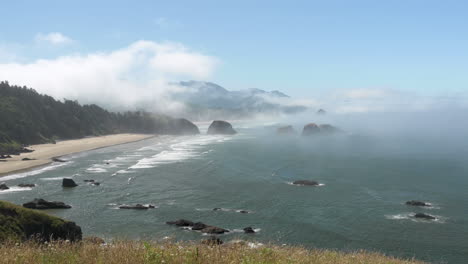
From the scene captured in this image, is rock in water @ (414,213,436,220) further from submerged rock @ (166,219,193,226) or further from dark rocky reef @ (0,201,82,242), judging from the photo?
dark rocky reef @ (0,201,82,242)

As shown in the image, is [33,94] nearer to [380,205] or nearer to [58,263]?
[380,205]

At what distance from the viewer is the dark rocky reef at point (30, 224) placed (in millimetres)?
34138

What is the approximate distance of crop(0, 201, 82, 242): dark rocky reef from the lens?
1344 inches

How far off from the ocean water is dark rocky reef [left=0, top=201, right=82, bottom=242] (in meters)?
5.16

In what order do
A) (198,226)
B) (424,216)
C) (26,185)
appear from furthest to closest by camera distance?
(26,185) < (424,216) < (198,226)

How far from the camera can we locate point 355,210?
61094 mm

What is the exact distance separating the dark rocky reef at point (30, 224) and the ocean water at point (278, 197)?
516 cm

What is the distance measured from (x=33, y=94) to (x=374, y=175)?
175366mm

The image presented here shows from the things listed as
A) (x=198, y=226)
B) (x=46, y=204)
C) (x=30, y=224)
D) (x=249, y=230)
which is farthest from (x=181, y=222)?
(x=46, y=204)

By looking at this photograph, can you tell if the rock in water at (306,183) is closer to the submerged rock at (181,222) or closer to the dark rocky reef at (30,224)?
the submerged rock at (181,222)

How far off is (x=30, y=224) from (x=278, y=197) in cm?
4453

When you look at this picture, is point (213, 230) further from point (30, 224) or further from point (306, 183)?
point (306, 183)

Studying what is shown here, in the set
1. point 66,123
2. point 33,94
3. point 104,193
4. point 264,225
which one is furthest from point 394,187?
point 33,94

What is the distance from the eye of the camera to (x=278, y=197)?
228ft
